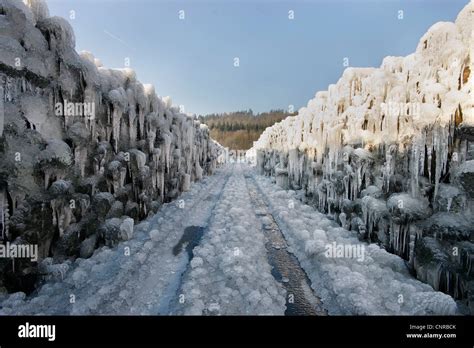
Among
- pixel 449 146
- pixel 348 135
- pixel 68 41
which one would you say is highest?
pixel 68 41

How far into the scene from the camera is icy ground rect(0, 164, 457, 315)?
450 cm

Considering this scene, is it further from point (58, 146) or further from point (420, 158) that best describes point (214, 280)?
point (420, 158)

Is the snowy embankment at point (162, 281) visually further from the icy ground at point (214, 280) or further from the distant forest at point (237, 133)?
the distant forest at point (237, 133)

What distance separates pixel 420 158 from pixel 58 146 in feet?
27.4

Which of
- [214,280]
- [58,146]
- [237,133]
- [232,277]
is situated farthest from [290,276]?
[237,133]

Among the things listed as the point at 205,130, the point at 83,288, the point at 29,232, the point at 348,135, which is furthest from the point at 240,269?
the point at 205,130

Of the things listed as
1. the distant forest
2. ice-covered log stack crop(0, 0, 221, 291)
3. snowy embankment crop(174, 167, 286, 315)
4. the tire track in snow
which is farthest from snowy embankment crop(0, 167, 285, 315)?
the distant forest

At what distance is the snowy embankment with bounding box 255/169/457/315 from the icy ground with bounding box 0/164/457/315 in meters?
0.02

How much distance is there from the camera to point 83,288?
5062mm

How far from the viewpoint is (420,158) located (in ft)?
19.3

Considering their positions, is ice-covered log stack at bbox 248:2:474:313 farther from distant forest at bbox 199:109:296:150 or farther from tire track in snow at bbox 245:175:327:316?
distant forest at bbox 199:109:296:150

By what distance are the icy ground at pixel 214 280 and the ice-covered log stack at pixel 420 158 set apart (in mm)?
584
